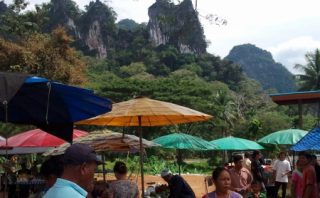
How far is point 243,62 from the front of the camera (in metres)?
171

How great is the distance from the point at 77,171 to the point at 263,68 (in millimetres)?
166791

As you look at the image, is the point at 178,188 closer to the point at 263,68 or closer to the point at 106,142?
the point at 106,142

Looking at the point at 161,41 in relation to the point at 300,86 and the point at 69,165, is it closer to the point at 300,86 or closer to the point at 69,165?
the point at 300,86

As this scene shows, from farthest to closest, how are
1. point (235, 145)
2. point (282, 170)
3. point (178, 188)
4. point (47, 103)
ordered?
point (235, 145) → point (282, 170) → point (178, 188) → point (47, 103)

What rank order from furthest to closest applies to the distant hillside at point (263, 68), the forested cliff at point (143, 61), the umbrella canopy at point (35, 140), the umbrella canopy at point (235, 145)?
the distant hillside at point (263, 68)
the forested cliff at point (143, 61)
the umbrella canopy at point (235, 145)
the umbrella canopy at point (35, 140)

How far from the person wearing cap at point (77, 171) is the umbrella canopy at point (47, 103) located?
1.35m

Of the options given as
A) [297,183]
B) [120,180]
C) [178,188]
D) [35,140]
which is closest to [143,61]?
[35,140]

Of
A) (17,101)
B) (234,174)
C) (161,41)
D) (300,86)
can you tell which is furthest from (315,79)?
(161,41)

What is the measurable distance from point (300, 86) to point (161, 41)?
175 ft

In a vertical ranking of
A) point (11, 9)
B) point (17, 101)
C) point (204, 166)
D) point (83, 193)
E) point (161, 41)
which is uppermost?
point (161, 41)

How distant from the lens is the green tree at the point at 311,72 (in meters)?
47.6

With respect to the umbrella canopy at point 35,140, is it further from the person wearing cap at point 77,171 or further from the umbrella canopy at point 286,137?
the umbrella canopy at point 286,137

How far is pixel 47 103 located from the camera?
4590mm

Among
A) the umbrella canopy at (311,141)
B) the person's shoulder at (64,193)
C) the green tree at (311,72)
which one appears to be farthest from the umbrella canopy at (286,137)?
A: the green tree at (311,72)
